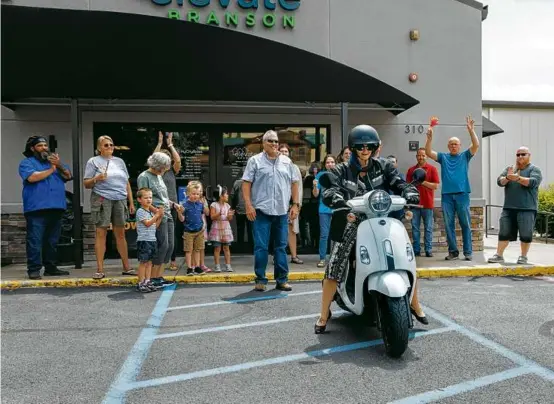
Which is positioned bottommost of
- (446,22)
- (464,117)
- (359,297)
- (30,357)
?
(30,357)

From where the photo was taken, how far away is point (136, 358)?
12.8 feet

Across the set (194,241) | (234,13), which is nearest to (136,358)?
(194,241)

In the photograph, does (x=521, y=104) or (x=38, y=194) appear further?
(x=521, y=104)

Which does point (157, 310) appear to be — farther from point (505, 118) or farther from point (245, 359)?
point (505, 118)

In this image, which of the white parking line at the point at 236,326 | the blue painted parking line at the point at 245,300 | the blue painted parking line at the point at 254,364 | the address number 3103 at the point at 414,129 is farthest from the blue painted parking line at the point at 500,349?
the address number 3103 at the point at 414,129

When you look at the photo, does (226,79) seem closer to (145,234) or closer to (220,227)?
(220,227)

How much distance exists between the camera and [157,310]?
5.41 metres

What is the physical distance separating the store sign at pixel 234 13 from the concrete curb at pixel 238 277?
4747 millimetres

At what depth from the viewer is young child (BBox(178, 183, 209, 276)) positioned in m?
7.11

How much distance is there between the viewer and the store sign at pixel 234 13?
9047 mm

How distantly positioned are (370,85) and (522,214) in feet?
10.2

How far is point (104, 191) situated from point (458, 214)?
5.41 metres

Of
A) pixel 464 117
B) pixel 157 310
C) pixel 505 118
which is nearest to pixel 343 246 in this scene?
pixel 157 310

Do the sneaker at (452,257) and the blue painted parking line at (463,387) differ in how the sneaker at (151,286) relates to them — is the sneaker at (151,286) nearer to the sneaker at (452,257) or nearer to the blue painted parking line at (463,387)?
the blue painted parking line at (463,387)
